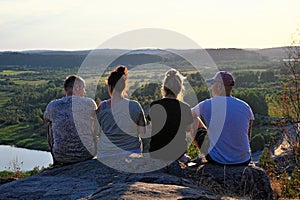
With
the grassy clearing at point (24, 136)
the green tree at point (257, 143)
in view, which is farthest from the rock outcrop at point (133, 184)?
the grassy clearing at point (24, 136)

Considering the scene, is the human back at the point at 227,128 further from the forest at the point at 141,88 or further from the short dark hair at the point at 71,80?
the short dark hair at the point at 71,80

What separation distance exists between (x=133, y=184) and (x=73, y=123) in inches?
70.0

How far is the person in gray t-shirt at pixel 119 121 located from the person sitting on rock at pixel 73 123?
28cm

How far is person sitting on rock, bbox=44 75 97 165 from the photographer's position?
5602mm

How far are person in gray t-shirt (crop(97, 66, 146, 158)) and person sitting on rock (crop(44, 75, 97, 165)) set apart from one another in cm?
28

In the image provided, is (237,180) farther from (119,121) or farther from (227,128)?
(119,121)

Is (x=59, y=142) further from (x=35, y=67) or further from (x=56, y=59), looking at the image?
(x=35, y=67)

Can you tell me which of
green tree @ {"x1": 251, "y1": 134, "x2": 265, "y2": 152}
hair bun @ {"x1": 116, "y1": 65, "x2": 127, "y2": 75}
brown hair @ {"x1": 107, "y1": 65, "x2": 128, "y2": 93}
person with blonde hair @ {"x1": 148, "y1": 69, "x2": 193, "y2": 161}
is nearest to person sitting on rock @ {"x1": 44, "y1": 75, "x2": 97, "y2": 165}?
brown hair @ {"x1": 107, "y1": 65, "x2": 128, "y2": 93}

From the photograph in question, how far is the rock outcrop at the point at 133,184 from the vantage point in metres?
3.90

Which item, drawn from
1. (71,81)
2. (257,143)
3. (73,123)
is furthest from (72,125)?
(257,143)

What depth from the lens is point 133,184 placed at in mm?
4094

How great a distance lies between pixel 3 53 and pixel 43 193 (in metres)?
170

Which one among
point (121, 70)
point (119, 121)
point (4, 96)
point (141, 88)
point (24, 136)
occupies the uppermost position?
point (121, 70)

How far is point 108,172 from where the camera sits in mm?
4828
